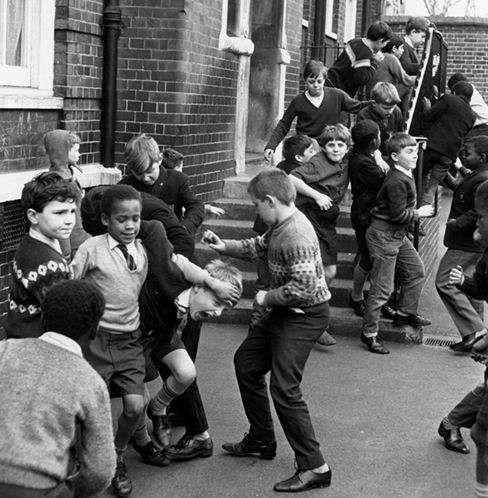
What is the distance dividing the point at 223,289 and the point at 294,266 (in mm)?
505

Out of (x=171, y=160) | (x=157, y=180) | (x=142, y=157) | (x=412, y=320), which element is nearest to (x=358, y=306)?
(x=412, y=320)

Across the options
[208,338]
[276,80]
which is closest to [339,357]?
[208,338]

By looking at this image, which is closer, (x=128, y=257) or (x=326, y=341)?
(x=128, y=257)

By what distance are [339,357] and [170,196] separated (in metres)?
2.20

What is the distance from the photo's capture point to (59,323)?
331cm

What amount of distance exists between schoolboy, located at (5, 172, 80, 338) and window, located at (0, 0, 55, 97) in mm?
2838

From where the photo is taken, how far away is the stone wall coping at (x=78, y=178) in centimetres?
690

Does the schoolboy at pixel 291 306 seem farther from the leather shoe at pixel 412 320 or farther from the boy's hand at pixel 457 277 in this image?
the leather shoe at pixel 412 320

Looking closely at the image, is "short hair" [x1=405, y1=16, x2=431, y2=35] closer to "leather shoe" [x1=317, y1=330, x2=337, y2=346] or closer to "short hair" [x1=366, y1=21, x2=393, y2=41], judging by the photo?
"short hair" [x1=366, y1=21, x2=393, y2=41]

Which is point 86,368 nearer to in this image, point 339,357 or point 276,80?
point 339,357

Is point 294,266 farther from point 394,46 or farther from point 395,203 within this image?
point 394,46

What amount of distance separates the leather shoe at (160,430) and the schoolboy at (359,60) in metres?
6.25

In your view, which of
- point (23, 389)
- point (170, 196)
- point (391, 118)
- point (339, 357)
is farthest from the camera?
point (391, 118)

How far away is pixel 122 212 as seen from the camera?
4.82 m
